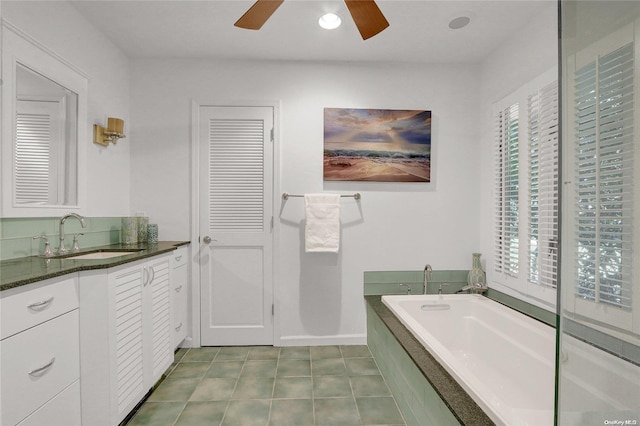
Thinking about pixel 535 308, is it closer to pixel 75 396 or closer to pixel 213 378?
pixel 213 378

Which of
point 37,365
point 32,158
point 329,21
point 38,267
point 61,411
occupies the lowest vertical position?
point 61,411

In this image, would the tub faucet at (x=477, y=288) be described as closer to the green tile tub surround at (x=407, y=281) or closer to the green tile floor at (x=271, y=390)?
the green tile tub surround at (x=407, y=281)

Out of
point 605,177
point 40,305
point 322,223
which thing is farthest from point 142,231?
point 605,177

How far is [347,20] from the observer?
7.15ft

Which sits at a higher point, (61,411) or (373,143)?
(373,143)

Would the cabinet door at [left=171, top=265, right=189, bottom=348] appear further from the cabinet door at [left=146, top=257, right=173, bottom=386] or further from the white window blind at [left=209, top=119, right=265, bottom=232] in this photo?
the white window blind at [left=209, top=119, right=265, bottom=232]

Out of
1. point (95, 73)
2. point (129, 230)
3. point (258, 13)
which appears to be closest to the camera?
point (258, 13)

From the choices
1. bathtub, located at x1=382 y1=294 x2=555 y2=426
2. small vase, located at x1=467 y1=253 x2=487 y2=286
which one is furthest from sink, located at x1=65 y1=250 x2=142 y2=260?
small vase, located at x1=467 y1=253 x2=487 y2=286

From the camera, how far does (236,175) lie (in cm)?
273

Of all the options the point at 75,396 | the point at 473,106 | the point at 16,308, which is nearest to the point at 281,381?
the point at 75,396

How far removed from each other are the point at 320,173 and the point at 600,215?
239 centimetres

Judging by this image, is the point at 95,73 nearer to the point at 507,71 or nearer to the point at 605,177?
the point at 605,177

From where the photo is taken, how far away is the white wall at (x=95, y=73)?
1794mm

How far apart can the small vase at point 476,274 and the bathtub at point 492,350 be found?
0.57ft
